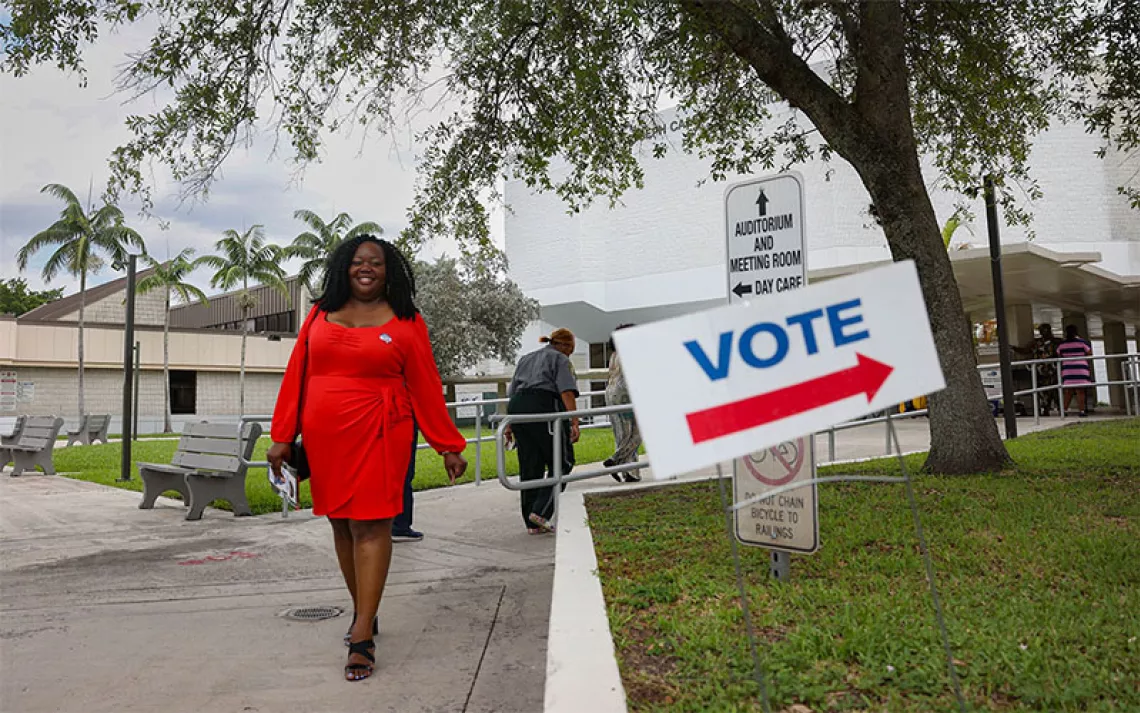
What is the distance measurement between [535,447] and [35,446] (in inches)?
399

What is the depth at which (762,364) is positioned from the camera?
220 centimetres

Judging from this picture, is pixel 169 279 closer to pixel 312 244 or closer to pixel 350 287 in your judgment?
pixel 312 244

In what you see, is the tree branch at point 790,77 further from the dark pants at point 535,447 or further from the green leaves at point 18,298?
the green leaves at point 18,298

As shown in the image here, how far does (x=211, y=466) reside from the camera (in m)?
7.71

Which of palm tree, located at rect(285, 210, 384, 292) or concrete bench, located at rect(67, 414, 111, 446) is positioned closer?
concrete bench, located at rect(67, 414, 111, 446)

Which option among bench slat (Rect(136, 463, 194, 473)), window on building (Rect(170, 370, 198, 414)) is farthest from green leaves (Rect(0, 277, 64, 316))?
bench slat (Rect(136, 463, 194, 473))

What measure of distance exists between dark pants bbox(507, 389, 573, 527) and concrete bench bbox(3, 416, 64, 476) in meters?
9.17

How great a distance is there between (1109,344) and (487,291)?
22.2 meters

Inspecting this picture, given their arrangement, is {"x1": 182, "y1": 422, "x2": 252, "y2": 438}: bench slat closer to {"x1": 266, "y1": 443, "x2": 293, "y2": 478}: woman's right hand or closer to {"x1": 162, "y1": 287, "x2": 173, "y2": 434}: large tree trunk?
{"x1": 266, "y1": 443, "x2": 293, "y2": 478}: woman's right hand

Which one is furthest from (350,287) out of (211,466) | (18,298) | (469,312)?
(18,298)

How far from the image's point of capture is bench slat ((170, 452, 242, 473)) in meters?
7.50

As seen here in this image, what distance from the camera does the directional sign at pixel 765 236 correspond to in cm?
420

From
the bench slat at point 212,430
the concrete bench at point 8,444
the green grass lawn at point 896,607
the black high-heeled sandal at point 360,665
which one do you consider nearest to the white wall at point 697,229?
the concrete bench at point 8,444

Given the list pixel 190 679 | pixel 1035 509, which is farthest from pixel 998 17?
pixel 190 679
